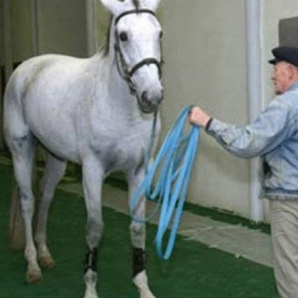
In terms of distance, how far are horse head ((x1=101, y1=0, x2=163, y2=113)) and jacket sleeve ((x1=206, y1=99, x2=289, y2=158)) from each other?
48 cm

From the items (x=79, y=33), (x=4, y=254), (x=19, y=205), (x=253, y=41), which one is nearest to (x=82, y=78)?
(x=19, y=205)

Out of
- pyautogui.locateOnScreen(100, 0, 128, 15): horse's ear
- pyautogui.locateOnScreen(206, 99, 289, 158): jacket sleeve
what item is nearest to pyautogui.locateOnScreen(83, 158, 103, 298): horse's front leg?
pyautogui.locateOnScreen(100, 0, 128, 15): horse's ear

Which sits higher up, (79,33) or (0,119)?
(79,33)

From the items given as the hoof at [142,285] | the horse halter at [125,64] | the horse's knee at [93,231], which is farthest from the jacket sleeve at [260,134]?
the hoof at [142,285]

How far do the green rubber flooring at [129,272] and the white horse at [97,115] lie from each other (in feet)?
0.57

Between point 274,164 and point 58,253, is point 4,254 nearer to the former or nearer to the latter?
point 58,253

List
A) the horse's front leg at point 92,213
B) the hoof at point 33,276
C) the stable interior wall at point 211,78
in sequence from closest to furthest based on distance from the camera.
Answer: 1. the horse's front leg at point 92,213
2. the hoof at point 33,276
3. the stable interior wall at point 211,78

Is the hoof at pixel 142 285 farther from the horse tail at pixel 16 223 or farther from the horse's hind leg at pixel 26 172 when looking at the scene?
the horse tail at pixel 16 223

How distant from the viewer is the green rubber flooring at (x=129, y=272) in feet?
13.2

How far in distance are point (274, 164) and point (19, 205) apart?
8.06ft

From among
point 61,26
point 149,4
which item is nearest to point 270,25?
point 149,4

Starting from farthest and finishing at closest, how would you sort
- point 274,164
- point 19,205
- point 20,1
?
point 20,1
point 19,205
point 274,164

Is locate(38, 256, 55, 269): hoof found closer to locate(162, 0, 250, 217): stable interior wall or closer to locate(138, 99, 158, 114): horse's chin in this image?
locate(138, 99, 158, 114): horse's chin

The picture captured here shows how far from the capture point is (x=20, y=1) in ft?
34.9
